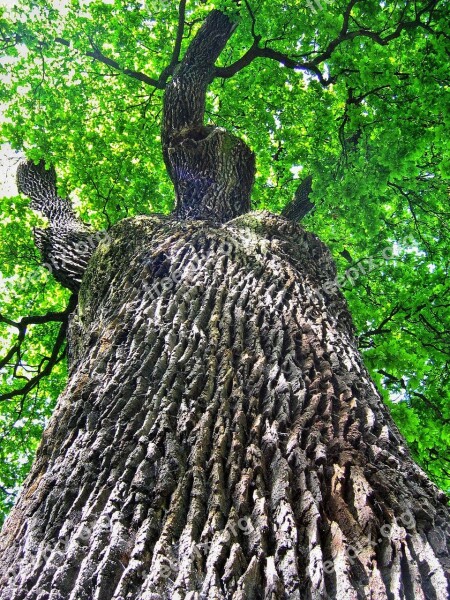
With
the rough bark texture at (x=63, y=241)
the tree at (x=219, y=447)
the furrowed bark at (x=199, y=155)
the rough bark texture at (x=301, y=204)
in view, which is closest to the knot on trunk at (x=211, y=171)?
the furrowed bark at (x=199, y=155)

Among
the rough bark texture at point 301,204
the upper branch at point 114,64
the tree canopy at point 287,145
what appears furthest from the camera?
the upper branch at point 114,64

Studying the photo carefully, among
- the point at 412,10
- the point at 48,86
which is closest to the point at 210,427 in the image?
the point at 412,10

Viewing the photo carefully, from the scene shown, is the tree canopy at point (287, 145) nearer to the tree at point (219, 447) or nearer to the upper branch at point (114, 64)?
Answer: the upper branch at point (114, 64)

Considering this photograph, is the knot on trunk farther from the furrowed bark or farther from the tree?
the tree

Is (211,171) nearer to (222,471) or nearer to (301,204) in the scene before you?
(301,204)

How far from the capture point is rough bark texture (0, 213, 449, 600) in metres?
1.55

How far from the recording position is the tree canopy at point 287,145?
5.99 meters

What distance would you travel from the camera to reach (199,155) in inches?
221

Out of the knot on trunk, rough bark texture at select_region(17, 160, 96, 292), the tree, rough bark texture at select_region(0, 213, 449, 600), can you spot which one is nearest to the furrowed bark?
the knot on trunk

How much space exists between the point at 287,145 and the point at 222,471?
7.54m

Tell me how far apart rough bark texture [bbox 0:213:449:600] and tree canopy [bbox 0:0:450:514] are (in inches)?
135

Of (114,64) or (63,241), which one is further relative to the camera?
(114,64)

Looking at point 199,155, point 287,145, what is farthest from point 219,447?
point 287,145

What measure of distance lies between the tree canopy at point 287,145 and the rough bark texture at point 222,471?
135 inches
